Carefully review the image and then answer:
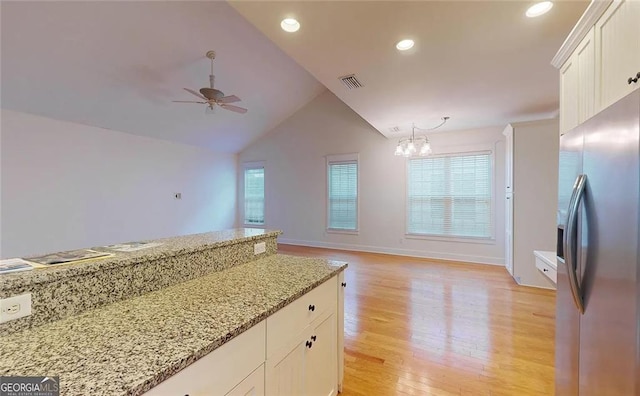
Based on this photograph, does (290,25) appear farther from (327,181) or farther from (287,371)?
(327,181)

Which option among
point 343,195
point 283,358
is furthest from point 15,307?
point 343,195

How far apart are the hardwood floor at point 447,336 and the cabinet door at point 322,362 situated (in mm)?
317

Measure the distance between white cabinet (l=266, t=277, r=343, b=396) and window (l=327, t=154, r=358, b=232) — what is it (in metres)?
4.66

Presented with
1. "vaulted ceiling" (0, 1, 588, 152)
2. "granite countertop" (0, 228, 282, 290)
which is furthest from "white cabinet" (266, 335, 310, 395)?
"vaulted ceiling" (0, 1, 588, 152)

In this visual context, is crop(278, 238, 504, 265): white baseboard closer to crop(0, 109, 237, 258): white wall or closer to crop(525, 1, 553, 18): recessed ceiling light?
crop(0, 109, 237, 258): white wall

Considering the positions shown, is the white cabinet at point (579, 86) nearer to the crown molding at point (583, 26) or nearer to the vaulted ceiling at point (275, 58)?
the crown molding at point (583, 26)

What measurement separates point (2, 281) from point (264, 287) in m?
0.86

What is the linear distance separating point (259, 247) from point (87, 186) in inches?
185

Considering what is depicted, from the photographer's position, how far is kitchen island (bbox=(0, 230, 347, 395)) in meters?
0.63

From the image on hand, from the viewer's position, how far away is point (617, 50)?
42.8 inches

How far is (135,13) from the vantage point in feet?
10.6

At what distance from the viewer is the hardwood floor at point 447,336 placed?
185 cm

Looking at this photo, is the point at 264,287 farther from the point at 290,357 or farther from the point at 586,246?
the point at 586,246

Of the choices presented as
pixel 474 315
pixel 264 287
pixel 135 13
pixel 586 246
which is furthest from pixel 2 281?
pixel 135 13
